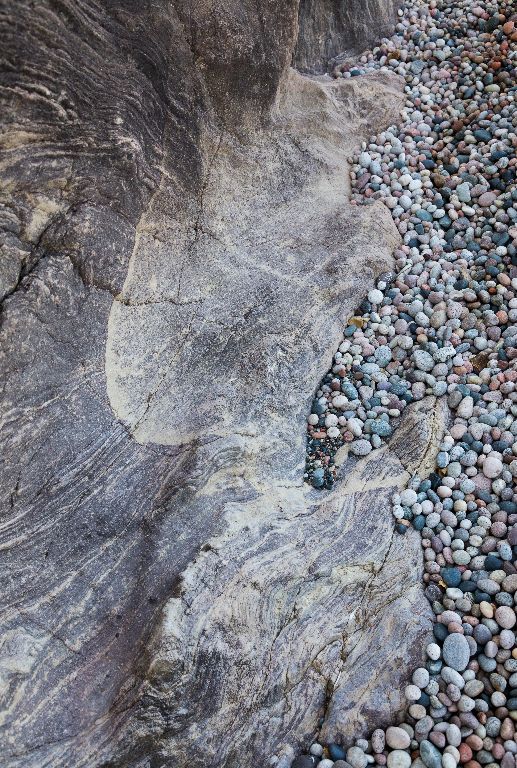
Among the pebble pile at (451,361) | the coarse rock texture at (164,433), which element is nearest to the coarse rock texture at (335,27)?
the pebble pile at (451,361)

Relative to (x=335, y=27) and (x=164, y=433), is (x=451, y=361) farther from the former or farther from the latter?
(x=335, y=27)

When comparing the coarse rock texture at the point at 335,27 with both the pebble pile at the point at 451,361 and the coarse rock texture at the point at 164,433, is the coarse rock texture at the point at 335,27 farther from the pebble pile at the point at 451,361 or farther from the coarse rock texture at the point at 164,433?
the coarse rock texture at the point at 164,433

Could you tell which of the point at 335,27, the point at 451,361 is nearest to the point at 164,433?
the point at 451,361

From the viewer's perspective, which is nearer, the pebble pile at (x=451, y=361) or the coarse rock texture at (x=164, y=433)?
the coarse rock texture at (x=164, y=433)

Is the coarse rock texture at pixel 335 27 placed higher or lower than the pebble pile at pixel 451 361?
higher

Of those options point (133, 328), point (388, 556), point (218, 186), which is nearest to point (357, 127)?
point (218, 186)

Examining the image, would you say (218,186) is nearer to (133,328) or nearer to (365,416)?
(133,328)

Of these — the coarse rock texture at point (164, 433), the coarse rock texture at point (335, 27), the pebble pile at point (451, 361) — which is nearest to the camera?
the coarse rock texture at point (164, 433)
